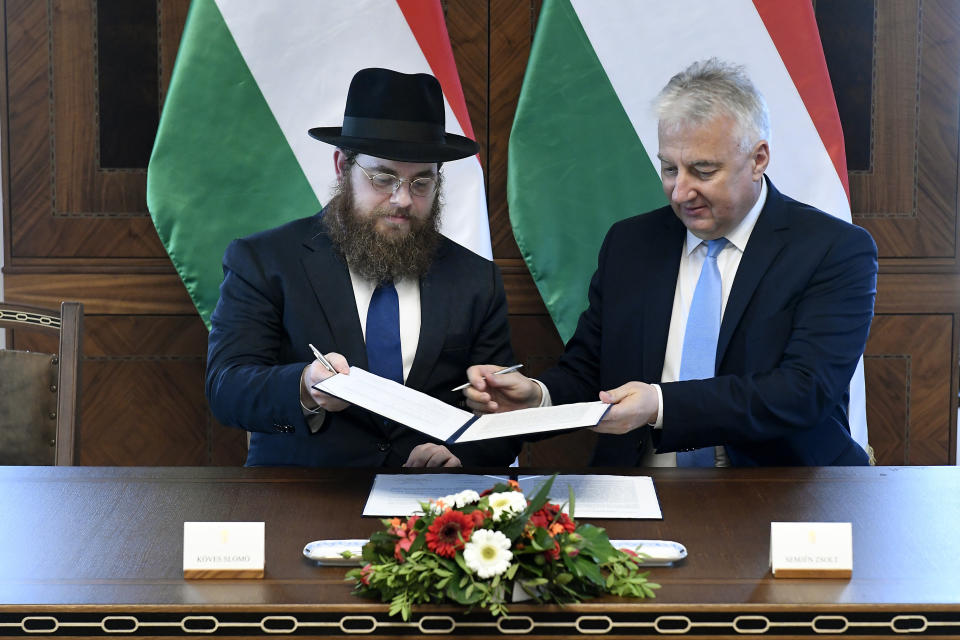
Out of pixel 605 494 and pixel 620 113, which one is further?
pixel 620 113

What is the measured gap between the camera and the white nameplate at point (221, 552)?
1620 mm

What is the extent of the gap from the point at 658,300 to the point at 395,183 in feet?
2.46

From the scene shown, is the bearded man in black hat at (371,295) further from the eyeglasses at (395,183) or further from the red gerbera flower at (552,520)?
the red gerbera flower at (552,520)

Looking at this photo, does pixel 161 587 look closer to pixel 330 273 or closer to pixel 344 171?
pixel 330 273

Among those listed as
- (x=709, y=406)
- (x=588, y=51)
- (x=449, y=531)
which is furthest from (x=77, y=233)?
(x=449, y=531)

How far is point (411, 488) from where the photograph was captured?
2.11m

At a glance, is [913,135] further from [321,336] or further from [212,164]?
[212,164]

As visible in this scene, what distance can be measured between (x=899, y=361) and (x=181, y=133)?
2.63 metres

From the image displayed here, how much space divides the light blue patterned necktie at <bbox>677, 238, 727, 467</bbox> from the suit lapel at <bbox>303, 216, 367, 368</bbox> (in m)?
0.83

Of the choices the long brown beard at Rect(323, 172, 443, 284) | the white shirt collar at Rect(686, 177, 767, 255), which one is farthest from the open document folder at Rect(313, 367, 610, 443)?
the white shirt collar at Rect(686, 177, 767, 255)

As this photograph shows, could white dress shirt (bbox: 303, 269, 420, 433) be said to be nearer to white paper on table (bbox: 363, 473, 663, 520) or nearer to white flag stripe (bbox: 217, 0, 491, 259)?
white paper on table (bbox: 363, 473, 663, 520)

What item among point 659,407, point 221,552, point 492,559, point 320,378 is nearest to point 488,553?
point 492,559

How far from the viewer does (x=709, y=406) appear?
7.91 ft

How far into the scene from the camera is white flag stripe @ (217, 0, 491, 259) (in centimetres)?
347
